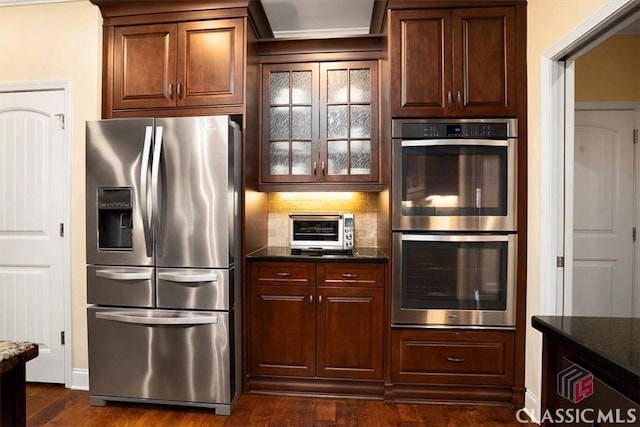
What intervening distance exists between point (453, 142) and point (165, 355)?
237 cm

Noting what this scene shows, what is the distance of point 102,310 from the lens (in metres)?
2.36

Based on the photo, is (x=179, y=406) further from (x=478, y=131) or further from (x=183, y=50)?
(x=478, y=131)

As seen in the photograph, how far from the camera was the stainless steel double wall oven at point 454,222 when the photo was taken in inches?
93.1

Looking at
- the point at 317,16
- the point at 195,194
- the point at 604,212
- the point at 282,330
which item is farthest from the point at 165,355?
the point at 604,212

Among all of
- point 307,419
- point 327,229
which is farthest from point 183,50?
point 307,419

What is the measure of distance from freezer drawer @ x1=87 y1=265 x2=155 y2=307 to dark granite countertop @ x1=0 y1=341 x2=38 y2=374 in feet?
4.85

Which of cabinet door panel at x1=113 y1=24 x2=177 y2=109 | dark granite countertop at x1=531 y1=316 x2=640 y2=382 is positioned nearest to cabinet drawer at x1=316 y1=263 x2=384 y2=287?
dark granite countertop at x1=531 y1=316 x2=640 y2=382

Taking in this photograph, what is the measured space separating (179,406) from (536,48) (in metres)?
3.31

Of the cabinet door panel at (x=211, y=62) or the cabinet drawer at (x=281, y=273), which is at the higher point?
the cabinet door panel at (x=211, y=62)

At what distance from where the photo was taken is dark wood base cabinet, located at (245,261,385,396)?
2.47 meters

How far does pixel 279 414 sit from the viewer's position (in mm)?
2297

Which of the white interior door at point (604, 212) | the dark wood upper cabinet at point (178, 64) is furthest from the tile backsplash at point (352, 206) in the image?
the white interior door at point (604, 212)

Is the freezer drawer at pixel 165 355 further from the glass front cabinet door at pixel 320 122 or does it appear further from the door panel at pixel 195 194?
the glass front cabinet door at pixel 320 122

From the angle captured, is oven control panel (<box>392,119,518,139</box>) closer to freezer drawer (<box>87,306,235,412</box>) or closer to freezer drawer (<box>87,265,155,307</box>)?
freezer drawer (<box>87,306,235,412</box>)
